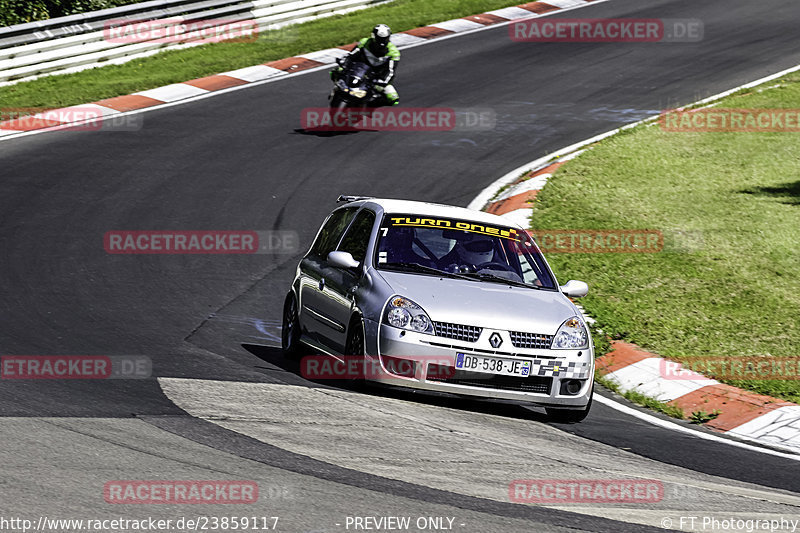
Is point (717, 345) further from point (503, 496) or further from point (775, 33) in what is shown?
point (775, 33)

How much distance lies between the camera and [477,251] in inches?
390

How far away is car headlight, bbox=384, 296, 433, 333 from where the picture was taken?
28.1ft

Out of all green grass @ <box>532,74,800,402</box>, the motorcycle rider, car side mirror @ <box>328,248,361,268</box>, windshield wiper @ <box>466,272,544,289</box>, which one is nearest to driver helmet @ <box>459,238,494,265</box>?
windshield wiper @ <box>466,272,544,289</box>

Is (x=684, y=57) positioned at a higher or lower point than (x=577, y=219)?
higher

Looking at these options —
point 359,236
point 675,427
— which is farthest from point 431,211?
point 675,427

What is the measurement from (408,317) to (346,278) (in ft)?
3.70

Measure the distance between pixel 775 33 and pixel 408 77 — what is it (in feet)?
31.2

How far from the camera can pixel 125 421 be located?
23.6 feet

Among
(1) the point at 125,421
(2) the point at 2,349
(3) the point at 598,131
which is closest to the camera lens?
(1) the point at 125,421

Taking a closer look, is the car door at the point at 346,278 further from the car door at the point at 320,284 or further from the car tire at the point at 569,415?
the car tire at the point at 569,415

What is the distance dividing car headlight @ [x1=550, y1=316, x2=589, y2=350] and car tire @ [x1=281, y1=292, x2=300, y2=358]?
8.24ft

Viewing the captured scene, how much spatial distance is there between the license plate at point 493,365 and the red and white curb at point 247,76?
1189cm

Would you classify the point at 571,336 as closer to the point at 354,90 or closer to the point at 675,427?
the point at 675,427

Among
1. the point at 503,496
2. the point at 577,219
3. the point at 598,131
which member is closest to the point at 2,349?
the point at 503,496
